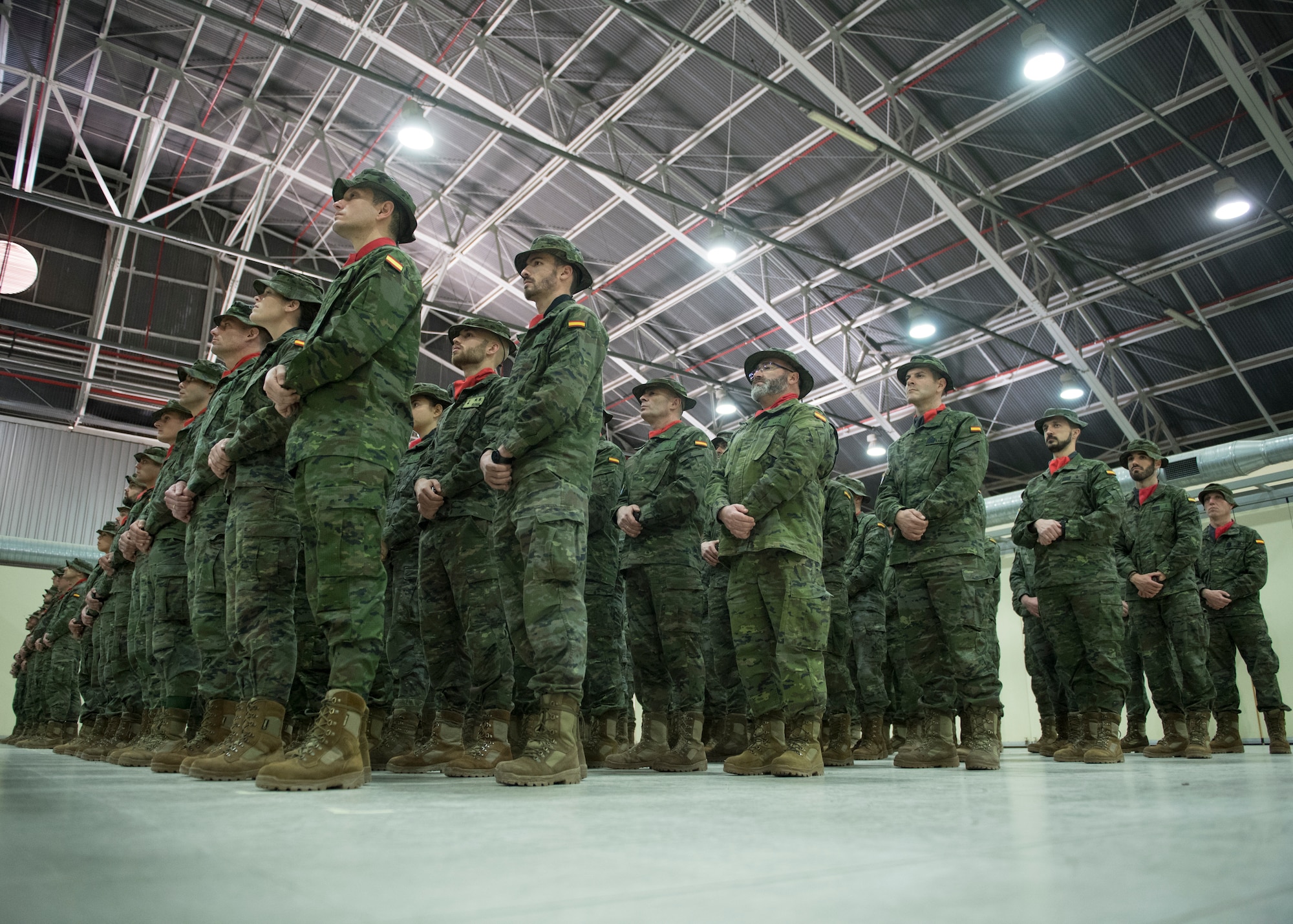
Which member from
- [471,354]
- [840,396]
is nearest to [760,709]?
[471,354]

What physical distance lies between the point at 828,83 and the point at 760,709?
27.0ft

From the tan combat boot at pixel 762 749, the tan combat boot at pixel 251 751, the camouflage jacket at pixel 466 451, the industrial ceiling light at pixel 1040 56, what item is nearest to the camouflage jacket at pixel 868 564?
the tan combat boot at pixel 762 749

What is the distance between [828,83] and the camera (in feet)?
31.3

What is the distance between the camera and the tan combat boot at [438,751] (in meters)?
3.11

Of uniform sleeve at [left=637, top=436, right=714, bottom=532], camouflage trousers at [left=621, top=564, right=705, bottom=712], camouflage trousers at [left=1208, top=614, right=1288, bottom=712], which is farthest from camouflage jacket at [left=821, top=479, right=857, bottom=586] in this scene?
camouflage trousers at [left=1208, top=614, right=1288, bottom=712]

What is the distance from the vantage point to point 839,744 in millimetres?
4832

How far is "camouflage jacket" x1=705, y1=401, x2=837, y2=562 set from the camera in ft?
11.0

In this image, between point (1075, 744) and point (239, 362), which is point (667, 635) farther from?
point (1075, 744)

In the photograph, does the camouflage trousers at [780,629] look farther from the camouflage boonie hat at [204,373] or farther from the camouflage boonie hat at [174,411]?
the camouflage boonie hat at [174,411]

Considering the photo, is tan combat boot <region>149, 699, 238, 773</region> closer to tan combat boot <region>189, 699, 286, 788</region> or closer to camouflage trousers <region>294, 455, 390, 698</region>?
tan combat boot <region>189, 699, 286, 788</region>

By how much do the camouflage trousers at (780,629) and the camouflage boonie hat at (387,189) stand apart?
1.78 metres

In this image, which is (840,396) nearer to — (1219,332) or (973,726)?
(1219,332)

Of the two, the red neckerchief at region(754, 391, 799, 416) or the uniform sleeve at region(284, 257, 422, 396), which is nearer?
the uniform sleeve at region(284, 257, 422, 396)

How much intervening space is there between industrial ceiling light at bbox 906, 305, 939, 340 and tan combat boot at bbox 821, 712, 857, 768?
8198 millimetres
